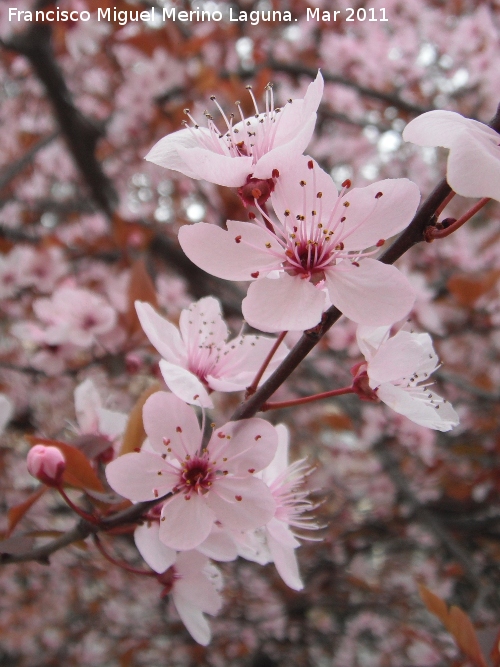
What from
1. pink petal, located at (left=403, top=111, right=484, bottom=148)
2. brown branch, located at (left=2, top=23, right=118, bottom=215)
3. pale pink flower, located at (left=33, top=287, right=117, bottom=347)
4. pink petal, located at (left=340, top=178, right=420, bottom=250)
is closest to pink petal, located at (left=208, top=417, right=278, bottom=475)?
pink petal, located at (left=340, top=178, right=420, bottom=250)

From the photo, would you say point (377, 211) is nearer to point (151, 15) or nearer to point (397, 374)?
point (397, 374)

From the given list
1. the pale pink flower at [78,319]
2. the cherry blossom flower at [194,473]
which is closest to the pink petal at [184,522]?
the cherry blossom flower at [194,473]

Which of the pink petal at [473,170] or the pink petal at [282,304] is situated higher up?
the pink petal at [473,170]

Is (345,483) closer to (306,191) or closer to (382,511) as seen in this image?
(382,511)

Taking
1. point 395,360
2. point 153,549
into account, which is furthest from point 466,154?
point 153,549

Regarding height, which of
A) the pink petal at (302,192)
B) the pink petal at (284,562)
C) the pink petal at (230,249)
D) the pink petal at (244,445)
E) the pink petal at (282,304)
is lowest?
the pink petal at (284,562)

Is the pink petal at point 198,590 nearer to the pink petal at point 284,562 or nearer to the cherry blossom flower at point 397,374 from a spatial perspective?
the pink petal at point 284,562
